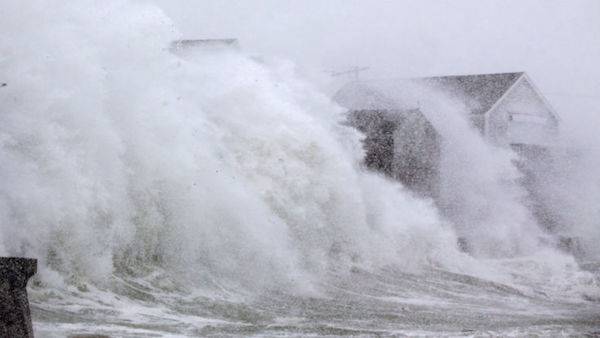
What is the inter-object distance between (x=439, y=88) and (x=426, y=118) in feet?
12.3

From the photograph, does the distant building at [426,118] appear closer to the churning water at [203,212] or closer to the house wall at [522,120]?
the house wall at [522,120]

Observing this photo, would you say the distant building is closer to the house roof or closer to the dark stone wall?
the house roof

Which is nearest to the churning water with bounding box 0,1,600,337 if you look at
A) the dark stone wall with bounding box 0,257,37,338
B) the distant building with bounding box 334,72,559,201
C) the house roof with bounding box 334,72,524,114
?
the dark stone wall with bounding box 0,257,37,338

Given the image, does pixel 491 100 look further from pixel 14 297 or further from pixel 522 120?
pixel 14 297

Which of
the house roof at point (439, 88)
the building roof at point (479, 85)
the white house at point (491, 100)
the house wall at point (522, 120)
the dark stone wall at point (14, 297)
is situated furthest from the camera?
the building roof at point (479, 85)

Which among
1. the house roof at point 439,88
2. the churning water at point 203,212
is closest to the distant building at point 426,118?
the house roof at point 439,88

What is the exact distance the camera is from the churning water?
6.92m

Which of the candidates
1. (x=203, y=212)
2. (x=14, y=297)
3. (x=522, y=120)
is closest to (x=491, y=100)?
(x=522, y=120)

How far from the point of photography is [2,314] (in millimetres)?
4105

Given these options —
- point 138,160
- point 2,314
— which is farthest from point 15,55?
point 2,314

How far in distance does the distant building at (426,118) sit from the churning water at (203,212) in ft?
17.6

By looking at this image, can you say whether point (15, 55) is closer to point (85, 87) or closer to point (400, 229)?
point (85, 87)

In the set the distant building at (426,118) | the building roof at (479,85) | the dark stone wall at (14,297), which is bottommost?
the dark stone wall at (14,297)

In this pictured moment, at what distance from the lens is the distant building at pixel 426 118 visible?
19.1 m
